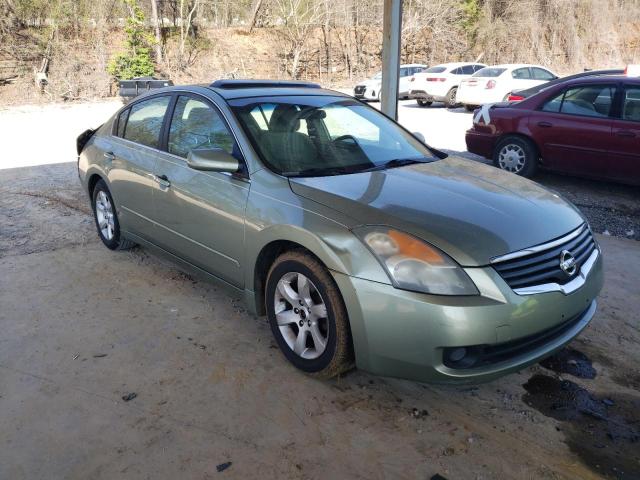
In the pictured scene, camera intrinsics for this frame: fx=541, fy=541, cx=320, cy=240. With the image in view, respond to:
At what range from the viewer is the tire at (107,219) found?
485 cm

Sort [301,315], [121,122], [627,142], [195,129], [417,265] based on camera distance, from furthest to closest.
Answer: [627,142], [121,122], [195,129], [301,315], [417,265]

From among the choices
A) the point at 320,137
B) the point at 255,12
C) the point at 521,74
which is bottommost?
the point at 320,137

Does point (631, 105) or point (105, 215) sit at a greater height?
point (631, 105)

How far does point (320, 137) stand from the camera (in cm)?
371

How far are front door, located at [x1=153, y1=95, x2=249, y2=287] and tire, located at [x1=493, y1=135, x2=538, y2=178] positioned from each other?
501 centimetres

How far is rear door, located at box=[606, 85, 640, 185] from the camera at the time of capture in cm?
646

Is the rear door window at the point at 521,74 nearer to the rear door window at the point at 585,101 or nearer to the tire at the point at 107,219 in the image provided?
the rear door window at the point at 585,101

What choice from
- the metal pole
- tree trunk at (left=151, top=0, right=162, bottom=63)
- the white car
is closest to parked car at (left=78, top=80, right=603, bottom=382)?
the metal pole

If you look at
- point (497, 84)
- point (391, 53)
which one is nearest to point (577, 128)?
point (391, 53)

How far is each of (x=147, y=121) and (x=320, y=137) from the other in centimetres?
158

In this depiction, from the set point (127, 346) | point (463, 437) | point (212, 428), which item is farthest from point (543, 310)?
point (127, 346)

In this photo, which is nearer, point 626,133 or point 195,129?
point 195,129

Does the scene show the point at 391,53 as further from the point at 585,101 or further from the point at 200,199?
the point at 200,199

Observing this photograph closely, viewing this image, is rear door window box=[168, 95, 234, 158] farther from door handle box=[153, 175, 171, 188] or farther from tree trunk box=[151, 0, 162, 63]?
tree trunk box=[151, 0, 162, 63]
